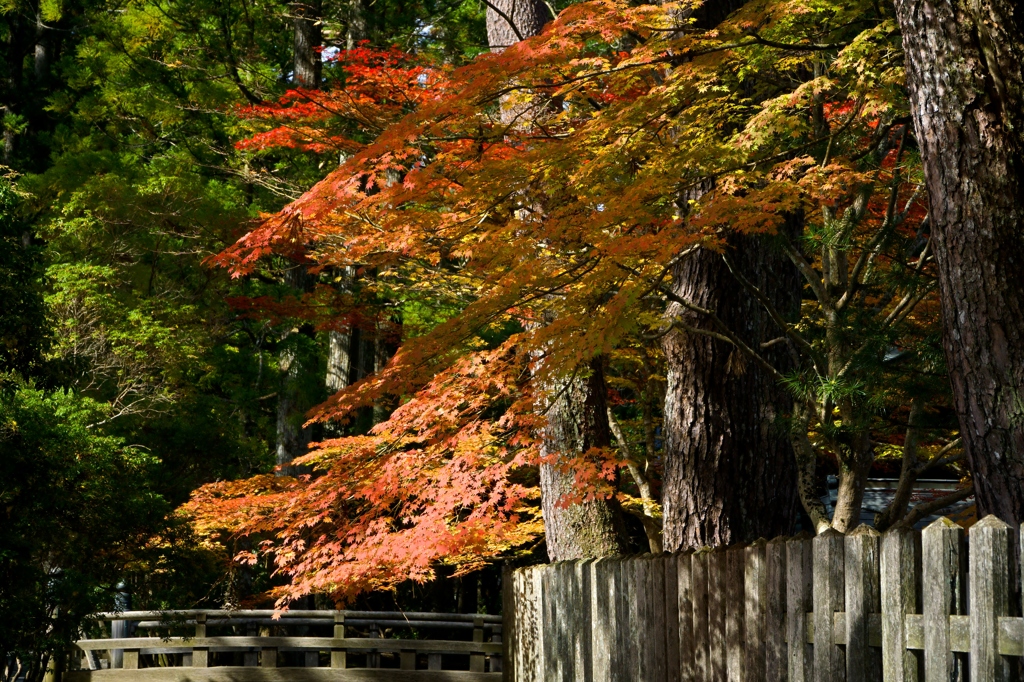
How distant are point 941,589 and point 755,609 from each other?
1.20 meters

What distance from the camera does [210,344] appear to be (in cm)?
1499

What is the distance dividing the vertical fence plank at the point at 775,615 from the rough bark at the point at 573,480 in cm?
487

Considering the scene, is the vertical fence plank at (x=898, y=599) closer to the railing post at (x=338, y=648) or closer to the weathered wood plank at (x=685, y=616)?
the weathered wood plank at (x=685, y=616)

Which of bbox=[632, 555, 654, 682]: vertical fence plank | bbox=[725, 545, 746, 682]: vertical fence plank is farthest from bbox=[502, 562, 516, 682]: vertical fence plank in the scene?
bbox=[725, 545, 746, 682]: vertical fence plank

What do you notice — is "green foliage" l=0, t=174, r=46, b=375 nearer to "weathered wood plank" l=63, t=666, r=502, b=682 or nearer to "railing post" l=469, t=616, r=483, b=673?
"weathered wood plank" l=63, t=666, r=502, b=682

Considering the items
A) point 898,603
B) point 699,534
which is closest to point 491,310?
point 699,534

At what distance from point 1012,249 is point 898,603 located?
1657 millimetres

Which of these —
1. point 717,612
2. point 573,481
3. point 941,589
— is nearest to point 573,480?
point 573,481

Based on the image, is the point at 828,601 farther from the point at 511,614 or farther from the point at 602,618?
the point at 511,614

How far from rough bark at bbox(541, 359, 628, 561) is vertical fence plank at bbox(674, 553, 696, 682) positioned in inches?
158

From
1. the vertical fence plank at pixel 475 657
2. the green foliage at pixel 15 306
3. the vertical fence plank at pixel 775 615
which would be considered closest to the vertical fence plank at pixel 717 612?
the vertical fence plank at pixel 775 615

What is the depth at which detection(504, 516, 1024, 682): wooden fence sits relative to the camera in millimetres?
2580

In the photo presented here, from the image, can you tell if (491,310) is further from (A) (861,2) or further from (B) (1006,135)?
(B) (1006,135)

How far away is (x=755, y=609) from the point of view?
12.6 feet
